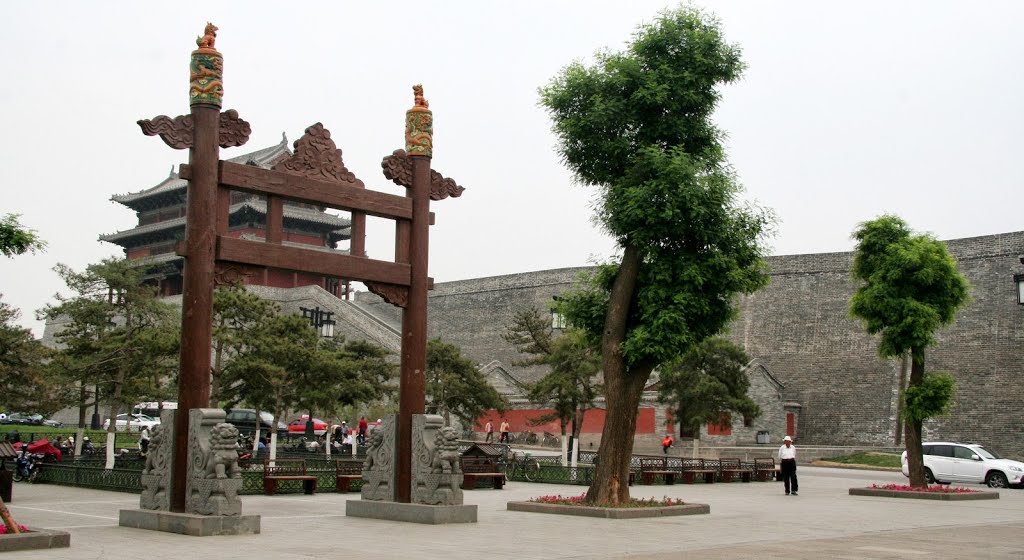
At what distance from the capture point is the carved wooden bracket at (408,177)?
13.8m

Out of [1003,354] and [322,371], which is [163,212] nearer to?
[322,371]

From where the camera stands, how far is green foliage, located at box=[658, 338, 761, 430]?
30.5 meters

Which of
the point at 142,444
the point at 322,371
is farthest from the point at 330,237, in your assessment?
the point at 142,444

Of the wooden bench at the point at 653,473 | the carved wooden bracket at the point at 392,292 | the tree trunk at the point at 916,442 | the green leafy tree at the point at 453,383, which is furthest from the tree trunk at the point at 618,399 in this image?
the green leafy tree at the point at 453,383

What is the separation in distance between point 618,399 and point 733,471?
1142 centimetres

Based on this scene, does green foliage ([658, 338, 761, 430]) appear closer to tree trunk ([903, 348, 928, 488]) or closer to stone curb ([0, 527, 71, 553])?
tree trunk ([903, 348, 928, 488])

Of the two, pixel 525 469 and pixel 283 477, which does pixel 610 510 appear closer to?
pixel 283 477

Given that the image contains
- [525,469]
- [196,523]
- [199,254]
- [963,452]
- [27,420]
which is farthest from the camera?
[27,420]

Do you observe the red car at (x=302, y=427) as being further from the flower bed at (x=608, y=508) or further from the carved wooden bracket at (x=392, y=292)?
the carved wooden bracket at (x=392, y=292)

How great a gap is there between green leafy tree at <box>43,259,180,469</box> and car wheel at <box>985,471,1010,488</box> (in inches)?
770

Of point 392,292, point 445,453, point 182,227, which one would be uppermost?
point 182,227

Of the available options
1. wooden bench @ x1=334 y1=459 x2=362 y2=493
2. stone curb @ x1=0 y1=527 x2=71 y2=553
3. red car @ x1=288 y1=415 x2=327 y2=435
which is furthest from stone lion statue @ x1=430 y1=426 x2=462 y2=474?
red car @ x1=288 y1=415 x2=327 y2=435

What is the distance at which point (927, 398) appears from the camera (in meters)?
20.2

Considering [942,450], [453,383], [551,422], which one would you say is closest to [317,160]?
[453,383]
